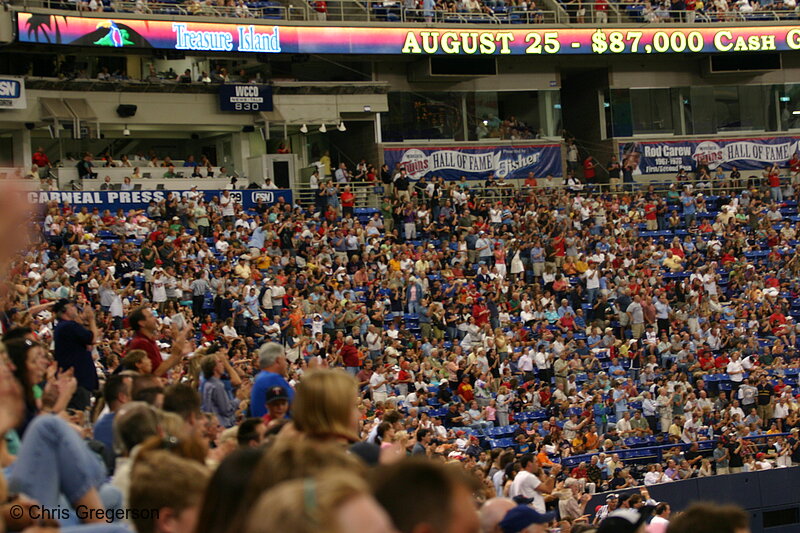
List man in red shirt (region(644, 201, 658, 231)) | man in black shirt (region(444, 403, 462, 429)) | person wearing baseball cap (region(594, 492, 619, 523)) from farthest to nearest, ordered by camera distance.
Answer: man in red shirt (region(644, 201, 658, 231)) → man in black shirt (region(444, 403, 462, 429)) → person wearing baseball cap (region(594, 492, 619, 523))

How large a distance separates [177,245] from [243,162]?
9.31 meters

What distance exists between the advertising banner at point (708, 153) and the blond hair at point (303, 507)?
3462 centimetres

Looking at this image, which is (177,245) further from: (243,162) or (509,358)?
(243,162)

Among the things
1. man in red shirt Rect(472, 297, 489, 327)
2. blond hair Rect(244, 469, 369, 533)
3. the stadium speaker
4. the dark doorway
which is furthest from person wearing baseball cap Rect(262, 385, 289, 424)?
the dark doorway

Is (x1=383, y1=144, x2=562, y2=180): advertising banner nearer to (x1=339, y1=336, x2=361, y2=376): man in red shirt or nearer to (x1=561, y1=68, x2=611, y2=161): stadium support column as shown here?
(x1=561, y1=68, x2=611, y2=161): stadium support column

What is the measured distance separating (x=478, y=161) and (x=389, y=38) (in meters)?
4.71

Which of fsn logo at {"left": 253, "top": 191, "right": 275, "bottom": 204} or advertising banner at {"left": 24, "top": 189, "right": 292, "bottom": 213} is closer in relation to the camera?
advertising banner at {"left": 24, "top": 189, "right": 292, "bottom": 213}

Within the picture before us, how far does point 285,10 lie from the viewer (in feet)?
108

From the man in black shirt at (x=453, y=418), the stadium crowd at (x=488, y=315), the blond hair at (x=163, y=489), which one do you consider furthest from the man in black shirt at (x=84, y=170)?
the blond hair at (x=163, y=489)

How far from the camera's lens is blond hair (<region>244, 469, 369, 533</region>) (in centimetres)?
222

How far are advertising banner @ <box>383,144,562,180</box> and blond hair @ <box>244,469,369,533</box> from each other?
1253 inches

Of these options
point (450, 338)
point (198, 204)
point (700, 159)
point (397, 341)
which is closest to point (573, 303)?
point (450, 338)

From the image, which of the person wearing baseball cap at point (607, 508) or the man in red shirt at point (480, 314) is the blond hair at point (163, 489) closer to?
the person wearing baseball cap at point (607, 508)

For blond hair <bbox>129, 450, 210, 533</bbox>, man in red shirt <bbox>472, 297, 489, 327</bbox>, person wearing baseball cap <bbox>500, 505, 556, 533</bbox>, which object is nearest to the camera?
blond hair <bbox>129, 450, 210, 533</bbox>
